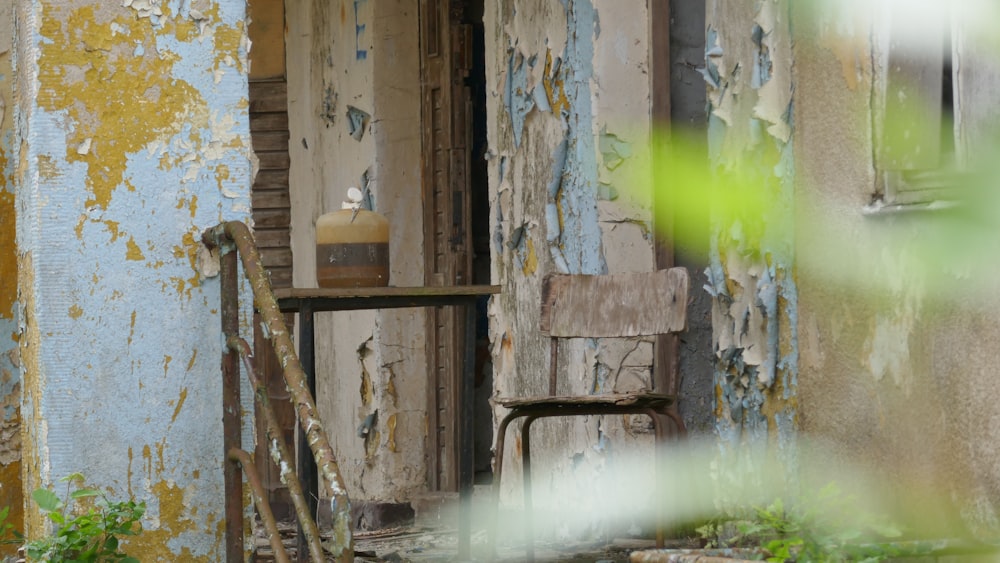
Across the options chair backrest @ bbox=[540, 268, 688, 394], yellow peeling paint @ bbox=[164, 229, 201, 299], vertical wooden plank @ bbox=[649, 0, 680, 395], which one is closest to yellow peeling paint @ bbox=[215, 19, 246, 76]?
yellow peeling paint @ bbox=[164, 229, 201, 299]


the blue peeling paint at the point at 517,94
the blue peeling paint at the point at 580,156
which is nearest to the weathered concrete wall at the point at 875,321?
the blue peeling paint at the point at 580,156

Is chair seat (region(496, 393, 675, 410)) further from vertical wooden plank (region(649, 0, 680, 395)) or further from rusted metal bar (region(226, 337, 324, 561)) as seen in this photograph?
rusted metal bar (region(226, 337, 324, 561))

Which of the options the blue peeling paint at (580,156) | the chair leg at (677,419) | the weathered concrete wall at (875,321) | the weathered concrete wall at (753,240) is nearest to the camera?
the weathered concrete wall at (875,321)

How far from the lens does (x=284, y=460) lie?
304 cm

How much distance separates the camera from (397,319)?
7.14m

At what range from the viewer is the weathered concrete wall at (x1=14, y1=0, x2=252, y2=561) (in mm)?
3459

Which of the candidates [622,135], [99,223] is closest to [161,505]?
[99,223]

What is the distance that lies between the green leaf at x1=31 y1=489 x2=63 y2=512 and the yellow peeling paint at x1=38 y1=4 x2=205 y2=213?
679 mm

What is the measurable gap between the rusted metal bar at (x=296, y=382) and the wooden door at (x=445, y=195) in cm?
353

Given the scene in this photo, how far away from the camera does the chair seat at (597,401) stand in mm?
4141

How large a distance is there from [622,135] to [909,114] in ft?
5.03

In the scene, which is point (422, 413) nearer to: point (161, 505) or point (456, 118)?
point (456, 118)

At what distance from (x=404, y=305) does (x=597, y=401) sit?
2.18 ft

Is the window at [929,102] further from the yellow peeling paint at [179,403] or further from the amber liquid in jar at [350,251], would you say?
the yellow peeling paint at [179,403]
